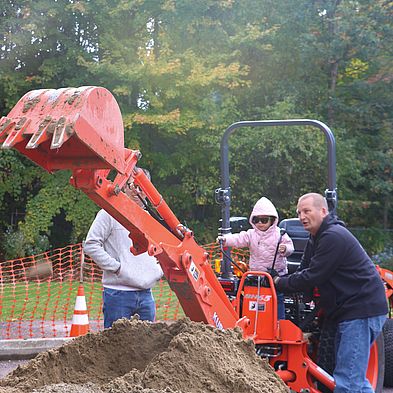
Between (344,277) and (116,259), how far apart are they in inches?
69.6

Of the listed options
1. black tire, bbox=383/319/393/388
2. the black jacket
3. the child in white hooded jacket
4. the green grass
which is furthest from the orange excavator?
the green grass

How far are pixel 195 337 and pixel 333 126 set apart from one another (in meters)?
15.7

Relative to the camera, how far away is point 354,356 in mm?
5098

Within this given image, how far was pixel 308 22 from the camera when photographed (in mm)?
19344

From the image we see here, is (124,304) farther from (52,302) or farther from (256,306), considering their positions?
(52,302)

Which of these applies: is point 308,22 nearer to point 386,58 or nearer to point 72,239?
point 386,58

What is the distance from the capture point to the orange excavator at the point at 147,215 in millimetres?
3746

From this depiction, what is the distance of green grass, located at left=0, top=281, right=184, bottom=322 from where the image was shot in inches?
447

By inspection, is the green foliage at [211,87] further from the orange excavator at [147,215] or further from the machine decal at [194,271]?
the machine decal at [194,271]

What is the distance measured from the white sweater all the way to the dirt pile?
3.51 feet

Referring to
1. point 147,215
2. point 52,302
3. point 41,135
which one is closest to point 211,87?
point 52,302

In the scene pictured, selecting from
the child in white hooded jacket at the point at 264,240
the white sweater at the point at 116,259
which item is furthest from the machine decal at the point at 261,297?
the white sweater at the point at 116,259

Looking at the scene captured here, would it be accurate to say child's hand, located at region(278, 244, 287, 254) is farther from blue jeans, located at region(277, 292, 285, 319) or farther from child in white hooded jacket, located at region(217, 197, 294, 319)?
blue jeans, located at region(277, 292, 285, 319)

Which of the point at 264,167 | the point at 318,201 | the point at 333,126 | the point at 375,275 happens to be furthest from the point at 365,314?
the point at 333,126
